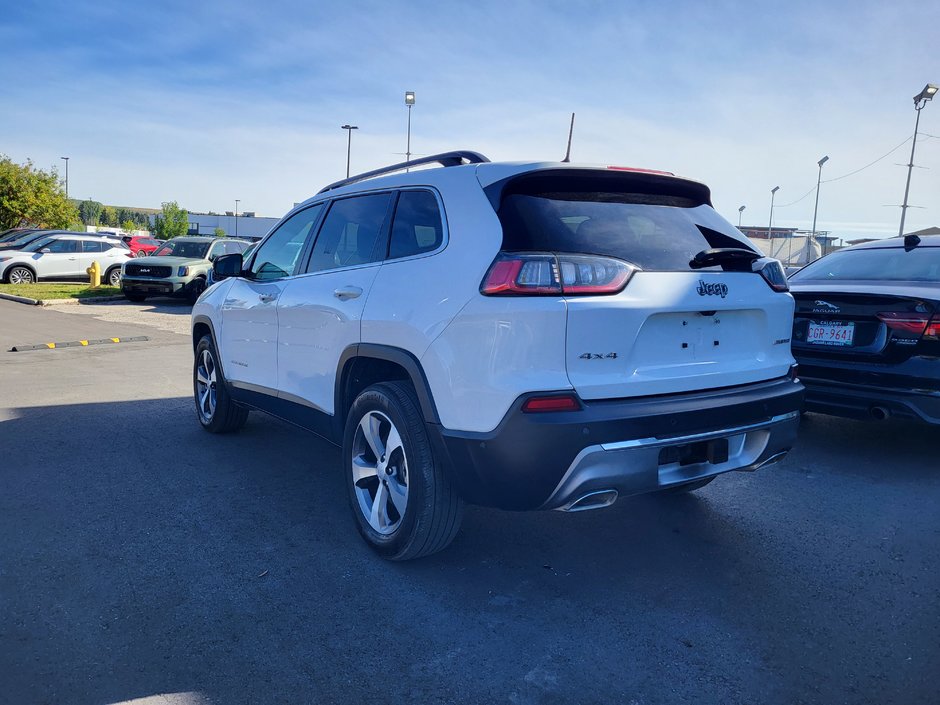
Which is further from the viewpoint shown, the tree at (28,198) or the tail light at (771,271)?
the tree at (28,198)

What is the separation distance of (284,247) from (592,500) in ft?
9.51

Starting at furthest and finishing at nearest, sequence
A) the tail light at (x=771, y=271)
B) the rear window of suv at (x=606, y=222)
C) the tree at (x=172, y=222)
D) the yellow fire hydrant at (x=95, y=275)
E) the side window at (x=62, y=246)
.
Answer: the tree at (x=172, y=222) < the side window at (x=62, y=246) < the yellow fire hydrant at (x=95, y=275) < the tail light at (x=771, y=271) < the rear window of suv at (x=606, y=222)

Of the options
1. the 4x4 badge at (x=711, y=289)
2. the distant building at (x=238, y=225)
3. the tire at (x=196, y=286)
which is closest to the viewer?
the 4x4 badge at (x=711, y=289)

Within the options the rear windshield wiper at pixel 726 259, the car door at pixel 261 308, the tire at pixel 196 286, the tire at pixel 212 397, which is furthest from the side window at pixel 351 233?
the tire at pixel 196 286

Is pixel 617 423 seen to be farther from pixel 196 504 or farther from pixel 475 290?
pixel 196 504

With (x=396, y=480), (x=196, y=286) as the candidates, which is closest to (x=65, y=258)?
(x=196, y=286)

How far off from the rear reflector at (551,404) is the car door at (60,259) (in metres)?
24.3

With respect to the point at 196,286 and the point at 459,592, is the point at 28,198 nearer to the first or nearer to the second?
the point at 196,286

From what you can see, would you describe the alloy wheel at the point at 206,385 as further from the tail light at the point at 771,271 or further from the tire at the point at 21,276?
the tire at the point at 21,276

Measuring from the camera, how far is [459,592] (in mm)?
3383

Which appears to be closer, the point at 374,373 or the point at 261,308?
the point at 374,373

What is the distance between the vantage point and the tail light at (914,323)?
16.3 ft

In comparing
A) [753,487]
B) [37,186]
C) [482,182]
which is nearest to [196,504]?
[482,182]

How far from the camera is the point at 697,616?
3.16m
